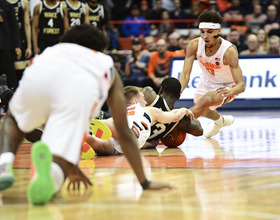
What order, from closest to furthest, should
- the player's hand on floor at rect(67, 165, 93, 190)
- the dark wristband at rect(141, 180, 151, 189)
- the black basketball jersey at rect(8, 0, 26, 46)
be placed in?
the dark wristband at rect(141, 180, 151, 189)
the player's hand on floor at rect(67, 165, 93, 190)
the black basketball jersey at rect(8, 0, 26, 46)

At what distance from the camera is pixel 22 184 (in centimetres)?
445

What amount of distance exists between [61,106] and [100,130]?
95.2 inches

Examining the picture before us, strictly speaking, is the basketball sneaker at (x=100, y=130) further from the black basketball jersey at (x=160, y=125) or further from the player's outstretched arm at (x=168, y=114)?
→ the black basketball jersey at (x=160, y=125)

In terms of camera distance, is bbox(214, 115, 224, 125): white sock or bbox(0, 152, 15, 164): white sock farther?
bbox(214, 115, 224, 125): white sock

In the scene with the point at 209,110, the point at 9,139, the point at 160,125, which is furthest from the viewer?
the point at 209,110

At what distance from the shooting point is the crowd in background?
32.0 feet

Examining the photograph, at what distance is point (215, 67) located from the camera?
25.5 ft

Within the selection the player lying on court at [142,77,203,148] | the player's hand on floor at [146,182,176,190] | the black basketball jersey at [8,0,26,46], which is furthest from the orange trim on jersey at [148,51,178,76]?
the player's hand on floor at [146,182,176,190]

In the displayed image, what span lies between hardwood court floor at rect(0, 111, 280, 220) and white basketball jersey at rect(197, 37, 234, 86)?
124 centimetres

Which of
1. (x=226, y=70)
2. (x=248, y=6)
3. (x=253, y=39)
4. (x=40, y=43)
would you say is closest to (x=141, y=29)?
(x=248, y=6)

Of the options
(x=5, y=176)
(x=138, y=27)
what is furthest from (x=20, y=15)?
(x=5, y=176)

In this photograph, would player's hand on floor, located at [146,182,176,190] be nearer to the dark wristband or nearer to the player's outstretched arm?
the dark wristband

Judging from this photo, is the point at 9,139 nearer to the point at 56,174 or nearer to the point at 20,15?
the point at 56,174

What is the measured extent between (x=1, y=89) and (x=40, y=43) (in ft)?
11.4
